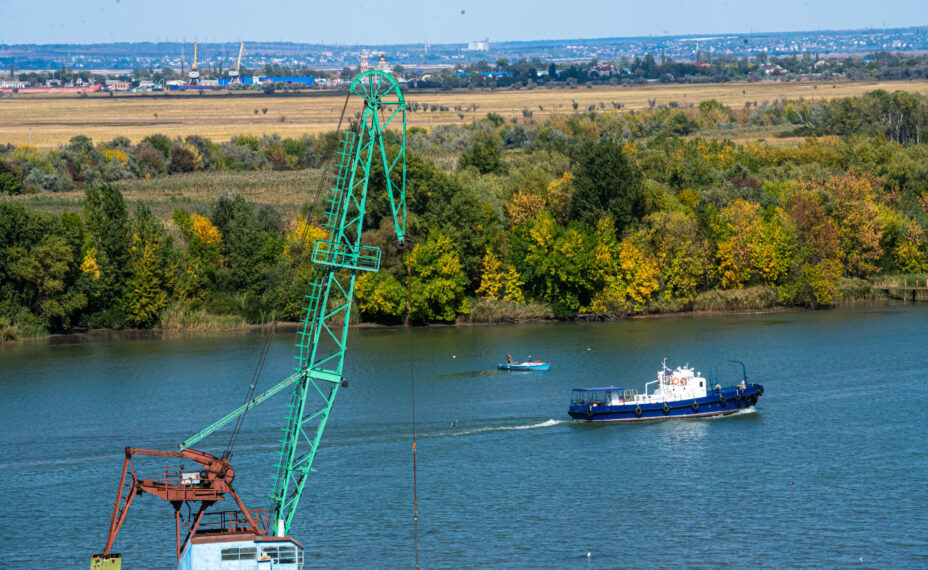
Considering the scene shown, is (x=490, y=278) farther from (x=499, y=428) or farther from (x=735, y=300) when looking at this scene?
(x=499, y=428)

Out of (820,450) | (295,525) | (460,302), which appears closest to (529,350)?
(460,302)

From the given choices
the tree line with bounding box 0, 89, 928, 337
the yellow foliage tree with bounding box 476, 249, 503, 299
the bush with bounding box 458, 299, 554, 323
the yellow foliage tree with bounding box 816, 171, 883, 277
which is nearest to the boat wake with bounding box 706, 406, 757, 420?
the tree line with bounding box 0, 89, 928, 337

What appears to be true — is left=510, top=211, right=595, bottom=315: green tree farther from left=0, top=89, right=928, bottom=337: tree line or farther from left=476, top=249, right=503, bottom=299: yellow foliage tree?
left=476, top=249, right=503, bottom=299: yellow foliage tree

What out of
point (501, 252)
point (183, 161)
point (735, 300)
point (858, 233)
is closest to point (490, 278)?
point (501, 252)

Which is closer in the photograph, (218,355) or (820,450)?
(820,450)

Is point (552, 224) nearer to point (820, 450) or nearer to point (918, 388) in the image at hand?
point (918, 388)

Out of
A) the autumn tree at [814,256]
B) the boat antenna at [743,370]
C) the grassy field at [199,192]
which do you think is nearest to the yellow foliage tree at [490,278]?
the grassy field at [199,192]
